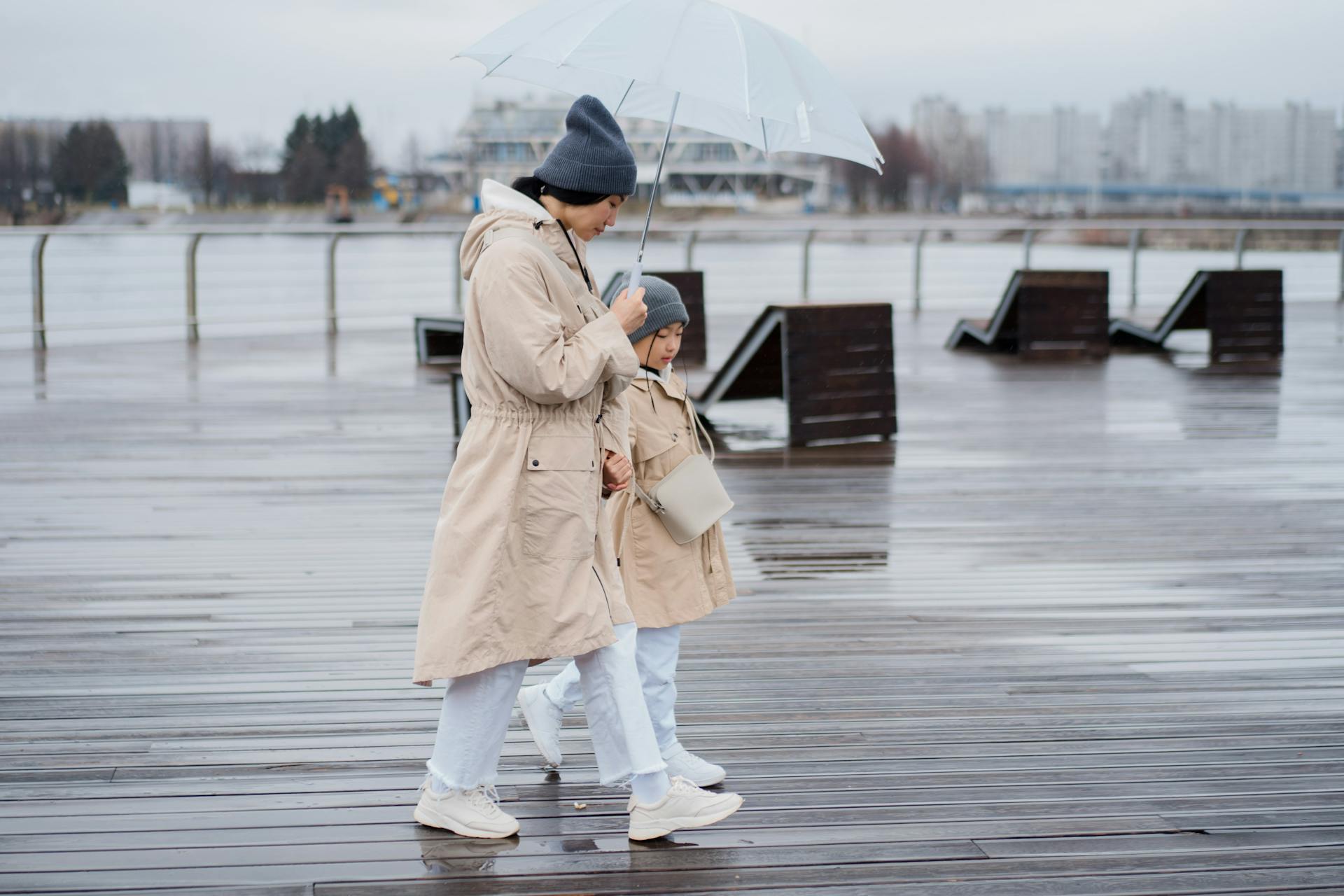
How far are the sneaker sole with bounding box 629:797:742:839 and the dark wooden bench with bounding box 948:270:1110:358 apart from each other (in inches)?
408

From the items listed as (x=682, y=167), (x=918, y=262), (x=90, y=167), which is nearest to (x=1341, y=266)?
(x=918, y=262)

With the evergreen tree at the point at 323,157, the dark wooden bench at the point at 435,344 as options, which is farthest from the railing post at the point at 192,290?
the evergreen tree at the point at 323,157

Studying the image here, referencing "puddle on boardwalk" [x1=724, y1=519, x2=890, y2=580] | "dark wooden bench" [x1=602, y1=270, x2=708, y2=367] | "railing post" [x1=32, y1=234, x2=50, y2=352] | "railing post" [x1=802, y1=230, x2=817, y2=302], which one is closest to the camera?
"puddle on boardwalk" [x1=724, y1=519, x2=890, y2=580]

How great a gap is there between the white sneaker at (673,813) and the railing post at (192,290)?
1063 centimetres

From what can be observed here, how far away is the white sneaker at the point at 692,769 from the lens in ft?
9.86

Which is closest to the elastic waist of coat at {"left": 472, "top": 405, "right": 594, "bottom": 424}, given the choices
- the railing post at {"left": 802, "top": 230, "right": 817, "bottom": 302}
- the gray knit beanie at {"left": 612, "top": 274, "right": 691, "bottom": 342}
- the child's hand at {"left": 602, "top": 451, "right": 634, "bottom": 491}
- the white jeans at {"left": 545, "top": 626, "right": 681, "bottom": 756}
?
the child's hand at {"left": 602, "top": 451, "right": 634, "bottom": 491}

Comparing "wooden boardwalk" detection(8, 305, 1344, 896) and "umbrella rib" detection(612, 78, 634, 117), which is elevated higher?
"umbrella rib" detection(612, 78, 634, 117)

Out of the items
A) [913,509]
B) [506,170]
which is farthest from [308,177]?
[913,509]

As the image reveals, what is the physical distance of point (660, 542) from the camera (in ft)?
10.0

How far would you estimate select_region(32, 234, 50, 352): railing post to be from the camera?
1230 centimetres

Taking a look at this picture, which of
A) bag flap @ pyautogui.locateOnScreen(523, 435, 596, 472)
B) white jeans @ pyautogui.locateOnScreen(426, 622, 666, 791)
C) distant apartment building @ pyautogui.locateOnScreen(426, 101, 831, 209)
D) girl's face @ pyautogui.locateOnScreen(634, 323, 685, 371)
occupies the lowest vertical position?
white jeans @ pyautogui.locateOnScreen(426, 622, 666, 791)

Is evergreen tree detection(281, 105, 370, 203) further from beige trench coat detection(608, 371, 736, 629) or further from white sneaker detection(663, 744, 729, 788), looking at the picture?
white sneaker detection(663, 744, 729, 788)

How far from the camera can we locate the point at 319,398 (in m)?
9.55

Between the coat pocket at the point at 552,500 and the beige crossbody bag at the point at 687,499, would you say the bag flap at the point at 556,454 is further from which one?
the beige crossbody bag at the point at 687,499
